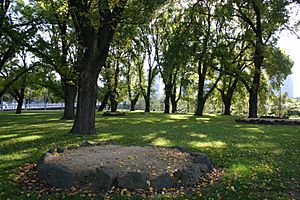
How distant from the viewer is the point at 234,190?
547 centimetres

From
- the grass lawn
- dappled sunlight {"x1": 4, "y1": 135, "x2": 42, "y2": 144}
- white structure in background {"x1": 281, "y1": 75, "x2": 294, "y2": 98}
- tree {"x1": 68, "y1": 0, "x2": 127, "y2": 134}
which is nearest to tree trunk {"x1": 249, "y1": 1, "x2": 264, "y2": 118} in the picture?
the grass lawn

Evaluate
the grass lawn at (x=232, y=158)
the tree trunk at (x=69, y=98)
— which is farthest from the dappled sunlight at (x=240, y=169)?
the tree trunk at (x=69, y=98)

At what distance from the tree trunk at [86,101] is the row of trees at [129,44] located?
39 mm

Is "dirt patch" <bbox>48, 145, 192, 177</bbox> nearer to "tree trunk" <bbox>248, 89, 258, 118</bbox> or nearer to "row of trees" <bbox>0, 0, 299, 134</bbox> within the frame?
"row of trees" <bbox>0, 0, 299, 134</bbox>

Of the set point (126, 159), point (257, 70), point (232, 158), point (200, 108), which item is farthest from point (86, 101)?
point (200, 108)

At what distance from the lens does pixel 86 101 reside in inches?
484

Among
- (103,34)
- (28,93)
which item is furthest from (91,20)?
(28,93)

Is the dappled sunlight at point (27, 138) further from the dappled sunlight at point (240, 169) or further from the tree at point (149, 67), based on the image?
the tree at point (149, 67)

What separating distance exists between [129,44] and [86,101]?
6541mm

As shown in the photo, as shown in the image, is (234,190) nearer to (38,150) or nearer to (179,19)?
(38,150)

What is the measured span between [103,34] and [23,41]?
18.4ft

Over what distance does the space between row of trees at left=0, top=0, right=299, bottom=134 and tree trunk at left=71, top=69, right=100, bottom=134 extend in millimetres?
39

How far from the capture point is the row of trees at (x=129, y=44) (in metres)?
12.3

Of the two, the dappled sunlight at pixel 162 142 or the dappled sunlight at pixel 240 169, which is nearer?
the dappled sunlight at pixel 240 169
